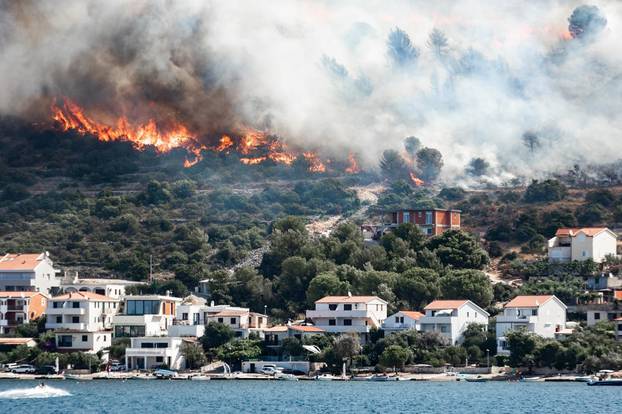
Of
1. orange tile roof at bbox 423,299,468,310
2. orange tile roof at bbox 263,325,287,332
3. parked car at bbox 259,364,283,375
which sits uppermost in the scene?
orange tile roof at bbox 423,299,468,310

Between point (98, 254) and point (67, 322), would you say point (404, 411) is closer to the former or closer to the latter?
point (67, 322)

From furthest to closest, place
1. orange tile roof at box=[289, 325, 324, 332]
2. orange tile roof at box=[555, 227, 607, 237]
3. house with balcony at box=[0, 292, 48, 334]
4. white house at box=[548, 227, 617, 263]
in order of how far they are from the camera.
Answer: orange tile roof at box=[555, 227, 607, 237] → white house at box=[548, 227, 617, 263] → house with balcony at box=[0, 292, 48, 334] → orange tile roof at box=[289, 325, 324, 332]

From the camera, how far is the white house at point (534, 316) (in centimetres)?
10656

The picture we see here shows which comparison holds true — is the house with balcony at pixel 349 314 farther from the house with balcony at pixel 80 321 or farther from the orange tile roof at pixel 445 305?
the house with balcony at pixel 80 321

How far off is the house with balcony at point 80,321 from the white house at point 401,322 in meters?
19.6

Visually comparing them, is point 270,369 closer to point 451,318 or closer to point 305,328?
point 305,328

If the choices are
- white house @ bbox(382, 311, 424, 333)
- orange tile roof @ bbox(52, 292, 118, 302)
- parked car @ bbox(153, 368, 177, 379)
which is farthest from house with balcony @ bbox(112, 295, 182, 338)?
white house @ bbox(382, 311, 424, 333)

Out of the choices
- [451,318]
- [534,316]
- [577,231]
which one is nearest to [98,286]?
[451,318]

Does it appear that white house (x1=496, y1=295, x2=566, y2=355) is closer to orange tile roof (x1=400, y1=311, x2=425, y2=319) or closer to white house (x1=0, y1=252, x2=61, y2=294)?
orange tile roof (x1=400, y1=311, x2=425, y2=319)

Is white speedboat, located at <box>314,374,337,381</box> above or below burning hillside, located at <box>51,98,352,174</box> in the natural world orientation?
below

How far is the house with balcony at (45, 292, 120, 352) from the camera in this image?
10962 centimetres

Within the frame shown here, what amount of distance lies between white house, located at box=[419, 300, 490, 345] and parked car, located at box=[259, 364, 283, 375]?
10598 mm

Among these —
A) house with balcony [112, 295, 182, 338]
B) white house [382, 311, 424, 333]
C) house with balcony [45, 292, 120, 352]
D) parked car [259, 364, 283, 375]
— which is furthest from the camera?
house with balcony [112, 295, 182, 338]

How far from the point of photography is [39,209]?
160750mm
